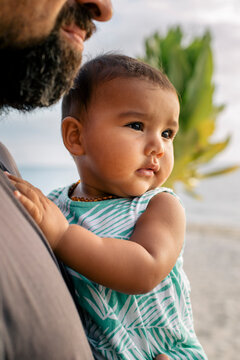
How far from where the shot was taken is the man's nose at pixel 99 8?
1.35 m

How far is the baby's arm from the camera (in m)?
1.07

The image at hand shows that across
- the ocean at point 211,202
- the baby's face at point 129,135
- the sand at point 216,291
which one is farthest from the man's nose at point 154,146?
the ocean at point 211,202

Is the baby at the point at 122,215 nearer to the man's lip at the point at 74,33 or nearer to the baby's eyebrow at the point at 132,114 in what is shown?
the baby's eyebrow at the point at 132,114

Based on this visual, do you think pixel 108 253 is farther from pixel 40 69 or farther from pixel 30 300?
pixel 40 69

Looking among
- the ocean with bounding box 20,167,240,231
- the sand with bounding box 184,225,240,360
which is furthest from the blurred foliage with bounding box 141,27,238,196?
the ocean with bounding box 20,167,240,231

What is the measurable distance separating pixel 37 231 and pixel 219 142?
6312mm

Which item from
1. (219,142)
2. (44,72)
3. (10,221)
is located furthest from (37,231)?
(219,142)

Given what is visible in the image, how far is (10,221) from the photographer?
0.83 metres

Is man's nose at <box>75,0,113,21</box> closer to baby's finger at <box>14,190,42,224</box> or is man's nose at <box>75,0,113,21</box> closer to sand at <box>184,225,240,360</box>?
baby's finger at <box>14,190,42,224</box>

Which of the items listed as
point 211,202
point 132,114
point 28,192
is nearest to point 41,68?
point 132,114

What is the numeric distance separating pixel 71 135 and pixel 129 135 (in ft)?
0.78

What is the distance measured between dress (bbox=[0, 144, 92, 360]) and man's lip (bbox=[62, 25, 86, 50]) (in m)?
0.61

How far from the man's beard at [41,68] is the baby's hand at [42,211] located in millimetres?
322

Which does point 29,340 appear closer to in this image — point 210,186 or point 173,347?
point 173,347
